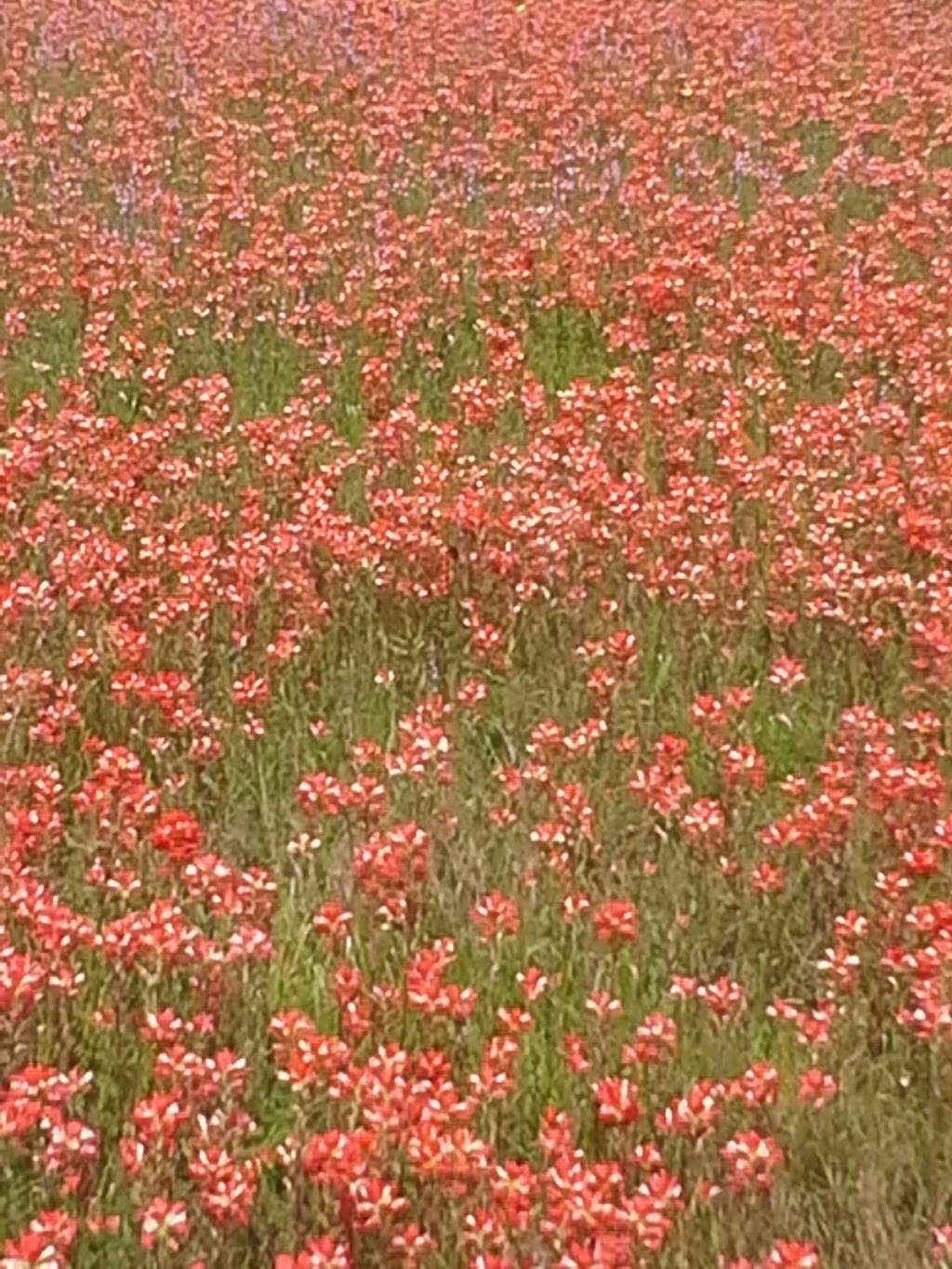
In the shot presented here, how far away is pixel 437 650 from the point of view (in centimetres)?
562

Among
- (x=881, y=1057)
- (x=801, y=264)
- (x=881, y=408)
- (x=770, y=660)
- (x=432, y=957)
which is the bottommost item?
(x=881, y=1057)

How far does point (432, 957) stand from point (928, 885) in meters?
1.29

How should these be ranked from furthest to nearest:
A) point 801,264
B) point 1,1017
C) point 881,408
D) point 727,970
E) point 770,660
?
point 801,264 < point 881,408 < point 770,660 < point 727,970 < point 1,1017

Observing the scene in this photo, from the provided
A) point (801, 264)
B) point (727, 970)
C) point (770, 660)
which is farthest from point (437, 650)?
point (801, 264)

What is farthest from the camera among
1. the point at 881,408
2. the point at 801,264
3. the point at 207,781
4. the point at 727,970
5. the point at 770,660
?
the point at 801,264

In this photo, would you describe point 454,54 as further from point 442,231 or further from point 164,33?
point 442,231

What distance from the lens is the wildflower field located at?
10.9 feet

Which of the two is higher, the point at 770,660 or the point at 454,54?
the point at 454,54

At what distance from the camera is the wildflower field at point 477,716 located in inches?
131

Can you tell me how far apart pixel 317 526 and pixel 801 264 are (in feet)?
11.6

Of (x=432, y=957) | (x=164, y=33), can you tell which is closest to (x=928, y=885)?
(x=432, y=957)

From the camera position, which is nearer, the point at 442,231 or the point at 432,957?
the point at 432,957

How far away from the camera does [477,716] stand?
519cm

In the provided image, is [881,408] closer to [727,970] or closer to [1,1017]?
[727,970]
